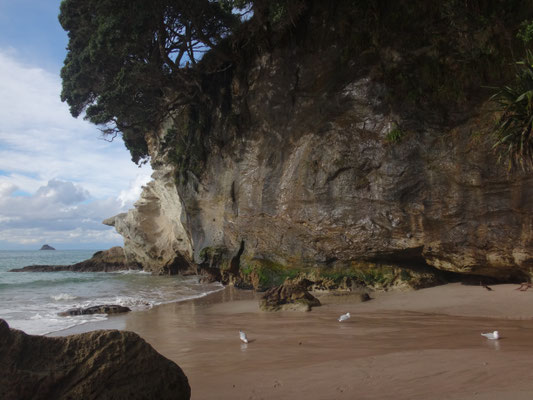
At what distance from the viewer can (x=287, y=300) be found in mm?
10078

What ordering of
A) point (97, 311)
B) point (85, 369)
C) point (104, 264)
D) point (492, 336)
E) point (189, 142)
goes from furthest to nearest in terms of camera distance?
point (104, 264) < point (189, 142) < point (97, 311) < point (492, 336) < point (85, 369)

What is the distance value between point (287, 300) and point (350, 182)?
402 cm

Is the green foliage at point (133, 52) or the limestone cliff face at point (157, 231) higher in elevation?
the green foliage at point (133, 52)

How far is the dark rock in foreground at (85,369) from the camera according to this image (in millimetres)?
3246

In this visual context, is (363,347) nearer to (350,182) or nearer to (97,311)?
(350,182)

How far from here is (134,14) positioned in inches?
541

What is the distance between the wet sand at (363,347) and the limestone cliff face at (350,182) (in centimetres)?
126

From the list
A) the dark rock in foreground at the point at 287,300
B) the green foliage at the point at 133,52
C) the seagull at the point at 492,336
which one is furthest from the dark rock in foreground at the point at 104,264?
the seagull at the point at 492,336

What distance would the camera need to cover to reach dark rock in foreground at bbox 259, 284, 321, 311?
9812 mm

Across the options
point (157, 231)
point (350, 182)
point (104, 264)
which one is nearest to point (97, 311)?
point (350, 182)

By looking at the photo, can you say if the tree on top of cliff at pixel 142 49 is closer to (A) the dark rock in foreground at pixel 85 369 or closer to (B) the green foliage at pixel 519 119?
(B) the green foliage at pixel 519 119

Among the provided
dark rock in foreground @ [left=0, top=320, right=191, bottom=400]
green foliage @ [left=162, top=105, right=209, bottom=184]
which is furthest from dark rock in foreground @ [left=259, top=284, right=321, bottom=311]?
green foliage @ [left=162, top=105, right=209, bottom=184]

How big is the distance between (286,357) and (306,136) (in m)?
8.70

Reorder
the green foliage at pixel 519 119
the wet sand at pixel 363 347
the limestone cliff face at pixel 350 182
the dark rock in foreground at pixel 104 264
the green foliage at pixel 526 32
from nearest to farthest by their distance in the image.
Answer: the wet sand at pixel 363 347, the green foliage at pixel 519 119, the green foliage at pixel 526 32, the limestone cliff face at pixel 350 182, the dark rock in foreground at pixel 104 264
